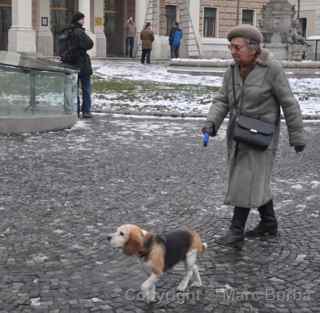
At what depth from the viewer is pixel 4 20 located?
39.8 metres

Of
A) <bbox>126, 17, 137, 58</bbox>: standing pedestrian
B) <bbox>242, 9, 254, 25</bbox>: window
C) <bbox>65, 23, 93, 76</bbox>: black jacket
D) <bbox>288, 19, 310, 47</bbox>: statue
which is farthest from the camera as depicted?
<bbox>242, 9, 254, 25</bbox>: window

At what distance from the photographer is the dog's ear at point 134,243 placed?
13.6 ft

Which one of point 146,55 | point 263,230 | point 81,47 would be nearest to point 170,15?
point 146,55

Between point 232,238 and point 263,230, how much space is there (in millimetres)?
448

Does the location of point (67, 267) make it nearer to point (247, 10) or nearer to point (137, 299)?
point (137, 299)

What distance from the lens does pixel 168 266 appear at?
4371 mm

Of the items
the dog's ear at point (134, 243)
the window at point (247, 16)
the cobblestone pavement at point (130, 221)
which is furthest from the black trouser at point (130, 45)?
the dog's ear at point (134, 243)

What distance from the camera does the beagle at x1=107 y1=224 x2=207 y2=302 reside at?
4.14 metres

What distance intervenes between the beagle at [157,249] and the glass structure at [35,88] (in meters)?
7.52

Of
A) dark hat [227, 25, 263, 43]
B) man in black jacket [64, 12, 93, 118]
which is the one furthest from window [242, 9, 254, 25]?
dark hat [227, 25, 263, 43]

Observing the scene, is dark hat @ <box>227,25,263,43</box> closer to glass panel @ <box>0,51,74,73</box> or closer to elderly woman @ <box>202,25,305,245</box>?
elderly woman @ <box>202,25,305,245</box>

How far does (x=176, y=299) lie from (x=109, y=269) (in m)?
0.74

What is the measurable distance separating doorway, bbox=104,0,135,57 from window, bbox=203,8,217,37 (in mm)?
5510

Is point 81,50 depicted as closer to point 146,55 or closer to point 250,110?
point 250,110
